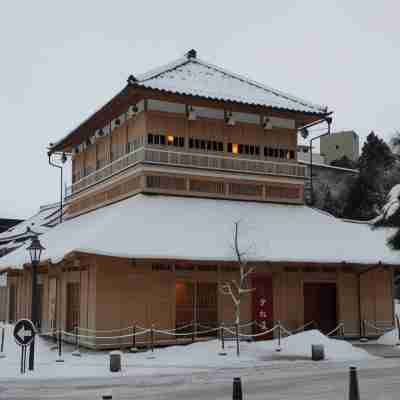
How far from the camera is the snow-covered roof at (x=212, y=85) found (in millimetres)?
29219

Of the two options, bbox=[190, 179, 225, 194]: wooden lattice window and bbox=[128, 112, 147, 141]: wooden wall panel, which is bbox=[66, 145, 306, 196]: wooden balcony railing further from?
bbox=[128, 112, 147, 141]: wooden wall panel

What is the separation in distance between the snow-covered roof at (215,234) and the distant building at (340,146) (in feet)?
151

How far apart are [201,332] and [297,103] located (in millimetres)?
13109

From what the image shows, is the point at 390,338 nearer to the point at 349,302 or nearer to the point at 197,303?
the point at 349,302

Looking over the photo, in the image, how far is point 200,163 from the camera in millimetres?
29469

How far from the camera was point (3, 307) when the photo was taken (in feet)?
134

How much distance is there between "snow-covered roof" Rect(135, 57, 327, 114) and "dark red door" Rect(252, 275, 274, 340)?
851cm

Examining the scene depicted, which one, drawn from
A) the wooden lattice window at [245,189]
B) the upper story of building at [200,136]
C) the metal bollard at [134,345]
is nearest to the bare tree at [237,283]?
the wooden lattice window at [245,189]

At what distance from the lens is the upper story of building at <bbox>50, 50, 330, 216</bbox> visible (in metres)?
28.8

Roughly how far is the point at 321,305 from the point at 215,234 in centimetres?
608

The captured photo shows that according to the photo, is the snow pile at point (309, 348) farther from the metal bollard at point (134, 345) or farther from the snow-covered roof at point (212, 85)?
the snow-covered roof at point (212, 85)

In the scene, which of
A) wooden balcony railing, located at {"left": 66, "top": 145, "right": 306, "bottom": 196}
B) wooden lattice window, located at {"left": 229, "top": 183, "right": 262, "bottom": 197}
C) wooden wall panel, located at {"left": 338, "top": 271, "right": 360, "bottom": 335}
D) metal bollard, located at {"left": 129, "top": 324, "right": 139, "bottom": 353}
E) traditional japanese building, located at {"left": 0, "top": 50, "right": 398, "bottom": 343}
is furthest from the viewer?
wooden lattice window, located at {"left": 229, "top": 183, "right": 262, "bottom": 197}

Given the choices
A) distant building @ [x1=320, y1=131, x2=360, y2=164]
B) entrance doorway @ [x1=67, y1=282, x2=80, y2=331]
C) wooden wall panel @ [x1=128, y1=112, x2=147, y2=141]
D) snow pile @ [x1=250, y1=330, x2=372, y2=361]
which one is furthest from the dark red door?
distant building @ [x1=320, y1=131, x2=360, y2=164]

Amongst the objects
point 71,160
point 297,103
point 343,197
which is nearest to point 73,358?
point 297,103
